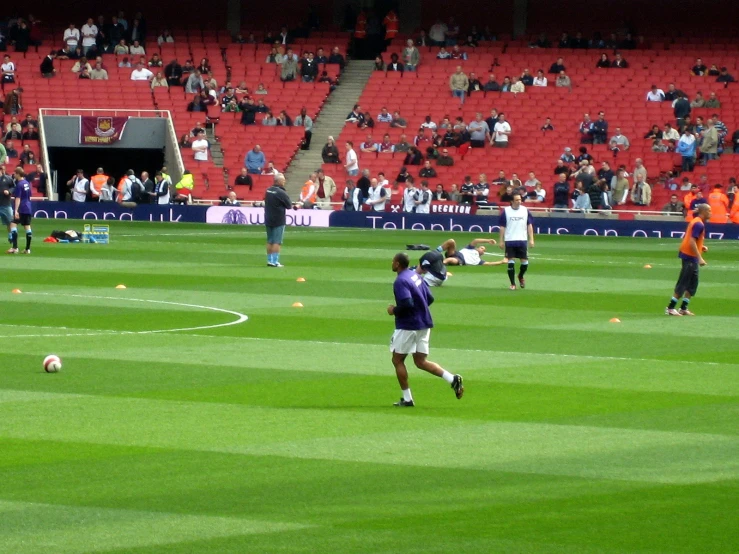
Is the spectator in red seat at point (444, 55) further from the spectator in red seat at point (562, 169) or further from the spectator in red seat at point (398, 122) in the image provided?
the spectator in red seat at point (562, 169)

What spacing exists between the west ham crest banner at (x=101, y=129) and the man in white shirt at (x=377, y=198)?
11.5 m

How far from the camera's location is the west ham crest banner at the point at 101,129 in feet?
197

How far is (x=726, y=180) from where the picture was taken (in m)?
53.1

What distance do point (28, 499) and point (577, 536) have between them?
156 inches

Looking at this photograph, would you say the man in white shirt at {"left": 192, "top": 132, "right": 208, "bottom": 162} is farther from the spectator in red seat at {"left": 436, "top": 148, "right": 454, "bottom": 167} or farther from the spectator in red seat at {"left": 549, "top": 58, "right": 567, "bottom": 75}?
the spectator in red seat at {"left": 549, "top": 58, "right": 567, "bottom": 75}

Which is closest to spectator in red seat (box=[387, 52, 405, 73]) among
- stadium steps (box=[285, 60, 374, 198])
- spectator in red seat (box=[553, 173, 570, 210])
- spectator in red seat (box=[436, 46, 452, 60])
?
stadium steps (box=[285, 60, 374, 198])

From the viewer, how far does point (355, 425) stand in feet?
47.2

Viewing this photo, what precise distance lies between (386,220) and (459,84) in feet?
30.3

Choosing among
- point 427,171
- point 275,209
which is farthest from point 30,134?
point 275,209

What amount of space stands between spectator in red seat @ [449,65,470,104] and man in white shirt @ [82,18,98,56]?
1590 cm

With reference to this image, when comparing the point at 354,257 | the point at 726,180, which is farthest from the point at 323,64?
the point at 354,257

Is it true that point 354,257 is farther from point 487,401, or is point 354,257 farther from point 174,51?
point 174,51

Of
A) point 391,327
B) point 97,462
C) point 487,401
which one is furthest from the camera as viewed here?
point 391,327

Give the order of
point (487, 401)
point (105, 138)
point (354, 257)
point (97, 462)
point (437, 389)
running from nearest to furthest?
point (97, 462) → point (487, 401) → point (437, 389) → point (354, 257) → point (105, 138)
